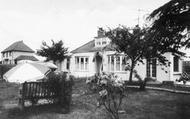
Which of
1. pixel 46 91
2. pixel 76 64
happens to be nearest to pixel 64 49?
pixel 76 64

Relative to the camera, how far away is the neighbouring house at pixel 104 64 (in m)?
22.2

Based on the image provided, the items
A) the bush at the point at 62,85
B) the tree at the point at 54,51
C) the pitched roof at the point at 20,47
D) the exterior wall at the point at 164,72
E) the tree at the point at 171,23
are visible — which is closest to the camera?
the tree at the point at 171,23

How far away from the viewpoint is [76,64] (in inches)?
1233

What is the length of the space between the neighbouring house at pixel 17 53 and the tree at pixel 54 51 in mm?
27521

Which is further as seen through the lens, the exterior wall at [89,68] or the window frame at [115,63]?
the exterior wall at [89,68]

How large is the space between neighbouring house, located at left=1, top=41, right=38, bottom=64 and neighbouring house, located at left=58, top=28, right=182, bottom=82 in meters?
36.0

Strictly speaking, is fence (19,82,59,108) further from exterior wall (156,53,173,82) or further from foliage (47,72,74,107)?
exterior wall (156,53,173,82)

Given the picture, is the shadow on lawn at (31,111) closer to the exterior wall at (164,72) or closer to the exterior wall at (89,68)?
the exterior wall at (164,72)

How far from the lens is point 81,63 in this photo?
101 ft

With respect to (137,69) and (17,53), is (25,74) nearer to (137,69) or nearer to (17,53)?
(137,69)

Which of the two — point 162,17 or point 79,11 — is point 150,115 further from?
point 79,11

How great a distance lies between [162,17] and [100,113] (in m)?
4.57

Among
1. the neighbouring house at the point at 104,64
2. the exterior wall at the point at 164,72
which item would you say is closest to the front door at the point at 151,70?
the neighbouring house at the point at 104,64

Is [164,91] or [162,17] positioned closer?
[162,17]
